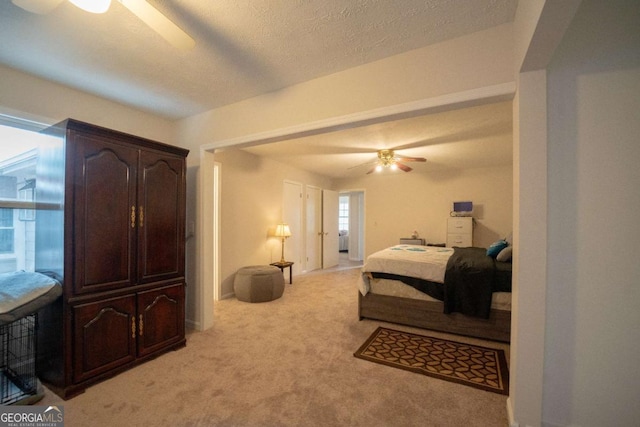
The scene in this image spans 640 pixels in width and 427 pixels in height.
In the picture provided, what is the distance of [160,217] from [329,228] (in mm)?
4747

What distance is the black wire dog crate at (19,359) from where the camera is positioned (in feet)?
6.13

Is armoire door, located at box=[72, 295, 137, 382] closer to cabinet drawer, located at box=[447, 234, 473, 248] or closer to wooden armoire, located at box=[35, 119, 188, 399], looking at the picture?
wooden armoire, located at box=[35, 119, 188, 399]

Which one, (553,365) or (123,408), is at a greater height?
(553,365)

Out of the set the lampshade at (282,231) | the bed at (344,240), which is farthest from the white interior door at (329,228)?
the bed at (344,240)

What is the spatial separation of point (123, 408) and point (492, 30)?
11.1ft

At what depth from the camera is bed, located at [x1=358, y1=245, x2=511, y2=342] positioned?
272 cm

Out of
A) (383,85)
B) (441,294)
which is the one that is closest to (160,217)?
(383,85)

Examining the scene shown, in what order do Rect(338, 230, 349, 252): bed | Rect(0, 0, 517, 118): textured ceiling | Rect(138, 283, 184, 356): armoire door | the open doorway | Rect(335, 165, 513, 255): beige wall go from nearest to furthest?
1. Rect(0, 0, 517, 118): textured ceiling
2. Rect(138, 283, 184, 356): armoire door
3. Rect(335, 165, 513, 255): beige wall
4. the open doorway
5. Rect(338, 230, 349, 252): bed

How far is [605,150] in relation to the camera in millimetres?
1458

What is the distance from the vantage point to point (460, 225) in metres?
5.79

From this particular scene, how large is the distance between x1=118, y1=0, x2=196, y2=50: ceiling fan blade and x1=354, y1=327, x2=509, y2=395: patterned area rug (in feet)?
8.62

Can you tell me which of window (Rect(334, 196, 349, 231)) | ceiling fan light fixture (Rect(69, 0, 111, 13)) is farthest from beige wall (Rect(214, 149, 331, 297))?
window (Rect(334, 196, 349, 231))

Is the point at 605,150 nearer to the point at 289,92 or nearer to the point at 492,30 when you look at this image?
the point at 492,30

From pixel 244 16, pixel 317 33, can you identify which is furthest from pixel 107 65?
pixel 317 33
